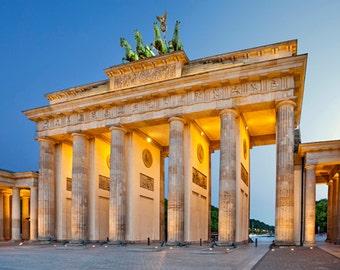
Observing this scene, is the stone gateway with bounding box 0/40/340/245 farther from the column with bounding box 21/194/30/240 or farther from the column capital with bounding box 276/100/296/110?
the column with bounding box 21/194/30/240

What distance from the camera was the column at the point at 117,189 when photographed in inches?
1091

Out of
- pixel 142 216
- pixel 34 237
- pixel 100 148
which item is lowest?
pixel 34 237

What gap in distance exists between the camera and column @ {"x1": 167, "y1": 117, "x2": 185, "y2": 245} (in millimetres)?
25156

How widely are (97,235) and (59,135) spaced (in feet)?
32.9

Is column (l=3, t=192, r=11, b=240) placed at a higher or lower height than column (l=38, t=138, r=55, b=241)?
lower

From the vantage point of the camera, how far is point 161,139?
115 ft

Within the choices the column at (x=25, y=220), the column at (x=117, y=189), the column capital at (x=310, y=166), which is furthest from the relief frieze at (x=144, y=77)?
the column at (x=25, y=220)

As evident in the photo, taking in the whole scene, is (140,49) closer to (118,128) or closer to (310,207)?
(118,128)

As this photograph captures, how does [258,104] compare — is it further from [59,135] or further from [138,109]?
[59,135]

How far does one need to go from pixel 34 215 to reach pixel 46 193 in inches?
169

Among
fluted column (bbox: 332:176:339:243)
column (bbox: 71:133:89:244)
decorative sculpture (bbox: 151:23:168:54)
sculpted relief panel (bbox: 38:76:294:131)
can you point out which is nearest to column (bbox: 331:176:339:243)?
fluted column (bbox: 332:176:339:243)

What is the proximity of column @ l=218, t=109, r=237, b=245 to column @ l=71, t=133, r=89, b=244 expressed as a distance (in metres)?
12.6

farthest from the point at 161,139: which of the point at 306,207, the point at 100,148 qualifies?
the point at 306,207

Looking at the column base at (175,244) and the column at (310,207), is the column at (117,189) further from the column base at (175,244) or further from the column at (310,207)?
the column at (310,207)
